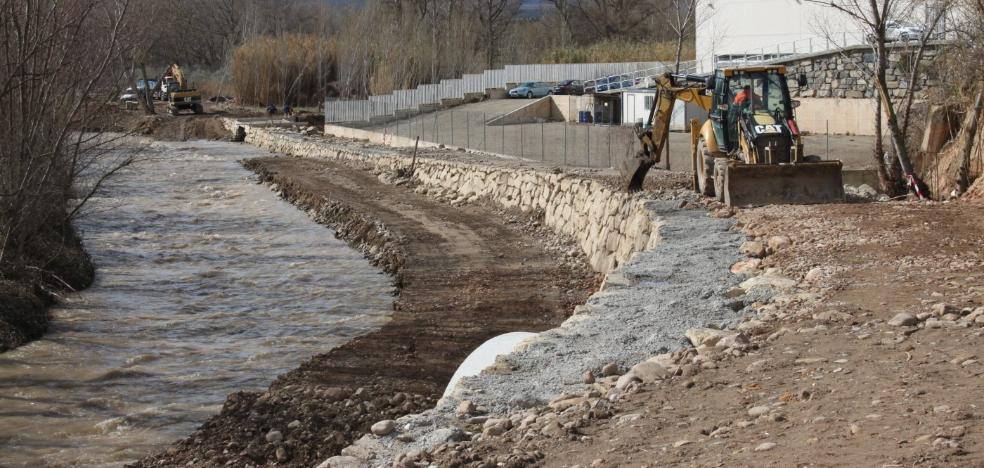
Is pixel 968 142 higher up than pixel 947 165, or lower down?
higher up

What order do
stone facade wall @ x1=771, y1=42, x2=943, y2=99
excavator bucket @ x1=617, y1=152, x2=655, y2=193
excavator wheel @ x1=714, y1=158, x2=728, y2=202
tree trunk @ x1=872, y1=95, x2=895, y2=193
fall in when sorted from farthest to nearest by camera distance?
stone facade wall @ x1=771, y1=42, x2=943, y2=99
tree trunk @ x1=872, y1=95, x2=895, y2=193
excavator bucket @ x1=617, y1=152, x2=655, y2=193
excavator wheel @ x1=714, y1=158, x2=728, y2=202

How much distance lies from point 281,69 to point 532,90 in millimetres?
20338

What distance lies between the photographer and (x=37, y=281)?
20.2 meters

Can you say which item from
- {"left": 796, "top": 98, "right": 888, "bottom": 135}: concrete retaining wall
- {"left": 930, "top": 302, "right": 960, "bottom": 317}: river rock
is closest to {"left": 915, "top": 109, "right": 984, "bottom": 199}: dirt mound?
{"left": 930, "top": 302, "right": 960, "bottom": 317}: river rock

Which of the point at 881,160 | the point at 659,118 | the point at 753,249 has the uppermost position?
the point at 659,118

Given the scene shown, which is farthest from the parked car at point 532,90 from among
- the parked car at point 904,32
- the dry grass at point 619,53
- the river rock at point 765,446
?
the river rock at point 765,446

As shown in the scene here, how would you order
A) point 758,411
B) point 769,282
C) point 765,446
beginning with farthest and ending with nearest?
1. point 769,282
2. point 758,411
3. point 765,446

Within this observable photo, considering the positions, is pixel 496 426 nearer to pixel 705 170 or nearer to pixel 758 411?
pixel 758 411

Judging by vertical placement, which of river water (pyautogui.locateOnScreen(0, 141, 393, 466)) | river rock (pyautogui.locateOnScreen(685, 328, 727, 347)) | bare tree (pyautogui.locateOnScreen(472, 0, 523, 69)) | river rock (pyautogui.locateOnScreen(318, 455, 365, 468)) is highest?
bare tree (pyautogui.locateOnScreen(472, 0, 523, 69))

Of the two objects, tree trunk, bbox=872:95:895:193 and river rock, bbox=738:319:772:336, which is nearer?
river rock, bbox=738:319:772:336

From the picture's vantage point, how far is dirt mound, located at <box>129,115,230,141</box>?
65250 mm

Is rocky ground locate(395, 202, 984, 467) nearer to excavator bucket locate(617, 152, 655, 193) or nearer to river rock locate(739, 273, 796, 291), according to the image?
river rock locate(739, 273, 796, 291)

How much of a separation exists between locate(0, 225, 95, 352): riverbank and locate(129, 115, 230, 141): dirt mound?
4105 centimetres

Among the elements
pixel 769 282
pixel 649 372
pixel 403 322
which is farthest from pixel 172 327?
pixel 649 372
